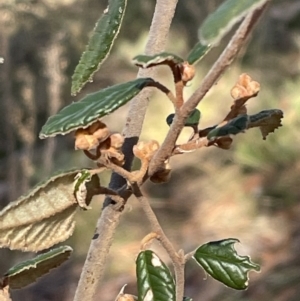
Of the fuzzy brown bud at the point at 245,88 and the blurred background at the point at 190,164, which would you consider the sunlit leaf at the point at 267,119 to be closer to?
the fuzzy brown bud at the point at 245,88

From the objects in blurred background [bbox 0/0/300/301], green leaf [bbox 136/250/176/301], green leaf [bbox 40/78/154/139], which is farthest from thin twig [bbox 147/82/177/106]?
blurred background [bbox 0/0/300/301]

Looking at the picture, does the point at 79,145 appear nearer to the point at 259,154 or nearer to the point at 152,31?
the point at 152,31

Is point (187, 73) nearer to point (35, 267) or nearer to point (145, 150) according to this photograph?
point (145, 150)

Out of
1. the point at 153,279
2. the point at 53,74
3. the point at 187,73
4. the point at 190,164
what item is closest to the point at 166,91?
the point at 187,73

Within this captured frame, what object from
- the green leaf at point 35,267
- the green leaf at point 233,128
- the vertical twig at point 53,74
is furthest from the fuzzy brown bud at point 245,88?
the vertical twig at point 53,74

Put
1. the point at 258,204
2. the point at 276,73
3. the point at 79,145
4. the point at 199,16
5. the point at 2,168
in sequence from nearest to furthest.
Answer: the point at 79,145 < the point at 258,204 < the point at 2,168 < the point at 276,73 < the point at 199,16

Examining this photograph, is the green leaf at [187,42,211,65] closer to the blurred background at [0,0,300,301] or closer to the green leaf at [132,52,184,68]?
the green leaf at [132,52,184,68]

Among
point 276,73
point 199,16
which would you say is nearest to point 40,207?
point 276,73
